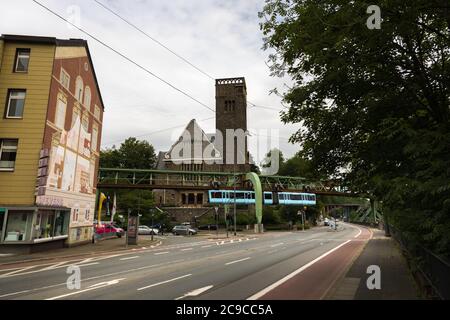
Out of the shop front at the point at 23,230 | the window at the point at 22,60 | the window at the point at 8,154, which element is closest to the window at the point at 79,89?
the window at the point at 22,60

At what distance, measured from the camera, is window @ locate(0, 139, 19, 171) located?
73.7 feet

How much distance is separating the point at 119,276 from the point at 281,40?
393 inches

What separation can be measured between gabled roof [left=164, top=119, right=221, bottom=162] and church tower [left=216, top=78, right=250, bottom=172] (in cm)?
309

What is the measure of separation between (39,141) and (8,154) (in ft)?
6.84

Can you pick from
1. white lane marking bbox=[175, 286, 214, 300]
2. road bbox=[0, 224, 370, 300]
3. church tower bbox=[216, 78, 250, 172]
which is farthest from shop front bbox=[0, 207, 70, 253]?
church tower bbox=[216, 78, 250, 172]

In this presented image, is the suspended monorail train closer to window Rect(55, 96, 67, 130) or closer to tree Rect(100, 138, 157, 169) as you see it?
window Rect(55, 96, 67, 130)

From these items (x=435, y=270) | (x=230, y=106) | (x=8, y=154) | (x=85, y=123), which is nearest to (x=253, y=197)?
(x=230, y=106)

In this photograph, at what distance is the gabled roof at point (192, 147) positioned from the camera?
80438 mm

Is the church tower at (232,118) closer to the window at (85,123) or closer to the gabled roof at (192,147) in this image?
the gabled roof at (192,147)

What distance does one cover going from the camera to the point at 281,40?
11.1 m

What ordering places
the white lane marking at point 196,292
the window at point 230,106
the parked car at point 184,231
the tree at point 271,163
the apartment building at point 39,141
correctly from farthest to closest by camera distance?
1. the tree at point 271,163
2. the window at point 230,106
3. the parked car at point 184,231
4. the apartment building at point 39,141
5. the white lane marking at point 196,292

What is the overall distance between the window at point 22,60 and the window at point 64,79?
2.17m

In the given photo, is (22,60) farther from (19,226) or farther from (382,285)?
(382,285)

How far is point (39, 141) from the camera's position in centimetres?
2272
